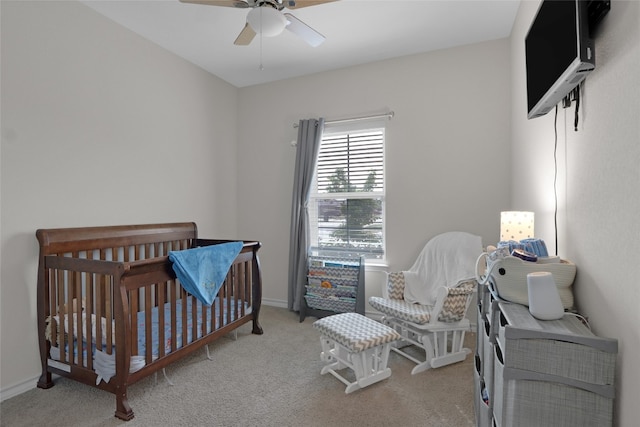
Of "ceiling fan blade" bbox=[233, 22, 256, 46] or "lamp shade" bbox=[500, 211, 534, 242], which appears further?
"ceiling fan blade" bbox=[233, 22, 256, 46]

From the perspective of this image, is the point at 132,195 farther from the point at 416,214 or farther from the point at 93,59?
the point at 416,214

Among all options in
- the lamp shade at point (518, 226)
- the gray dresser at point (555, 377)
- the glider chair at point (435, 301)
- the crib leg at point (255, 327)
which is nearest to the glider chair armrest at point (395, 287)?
the glider chair at point (435, 301)

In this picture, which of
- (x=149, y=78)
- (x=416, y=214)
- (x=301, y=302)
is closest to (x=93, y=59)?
(x=149, y=78)

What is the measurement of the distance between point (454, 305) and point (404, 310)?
0.33 metres

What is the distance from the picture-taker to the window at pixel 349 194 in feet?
10.8

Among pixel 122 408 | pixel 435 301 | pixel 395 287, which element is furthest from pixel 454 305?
pixel 122 408

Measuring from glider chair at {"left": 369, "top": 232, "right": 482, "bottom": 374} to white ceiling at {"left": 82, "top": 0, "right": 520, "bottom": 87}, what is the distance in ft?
5.39

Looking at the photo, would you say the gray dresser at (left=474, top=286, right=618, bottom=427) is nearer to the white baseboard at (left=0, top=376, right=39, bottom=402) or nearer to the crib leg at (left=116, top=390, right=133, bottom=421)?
the crib leg at (left=116, top=390, right=133, bottom=421)

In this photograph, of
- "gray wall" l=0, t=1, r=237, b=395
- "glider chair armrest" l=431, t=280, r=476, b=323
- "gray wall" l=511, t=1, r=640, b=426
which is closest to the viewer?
"gray wall" l=511, t=1, r=640, b=426

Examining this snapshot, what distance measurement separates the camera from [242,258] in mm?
2754

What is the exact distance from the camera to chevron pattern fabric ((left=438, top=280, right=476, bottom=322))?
225 cm

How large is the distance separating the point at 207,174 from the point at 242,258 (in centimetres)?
123

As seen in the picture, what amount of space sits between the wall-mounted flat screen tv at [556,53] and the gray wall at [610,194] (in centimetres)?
7

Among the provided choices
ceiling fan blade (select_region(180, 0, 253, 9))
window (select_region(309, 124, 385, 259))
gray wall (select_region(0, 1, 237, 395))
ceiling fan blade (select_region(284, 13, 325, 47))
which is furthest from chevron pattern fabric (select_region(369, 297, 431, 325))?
ceiling fan blade (select_region(180, 0, 253, 9))
